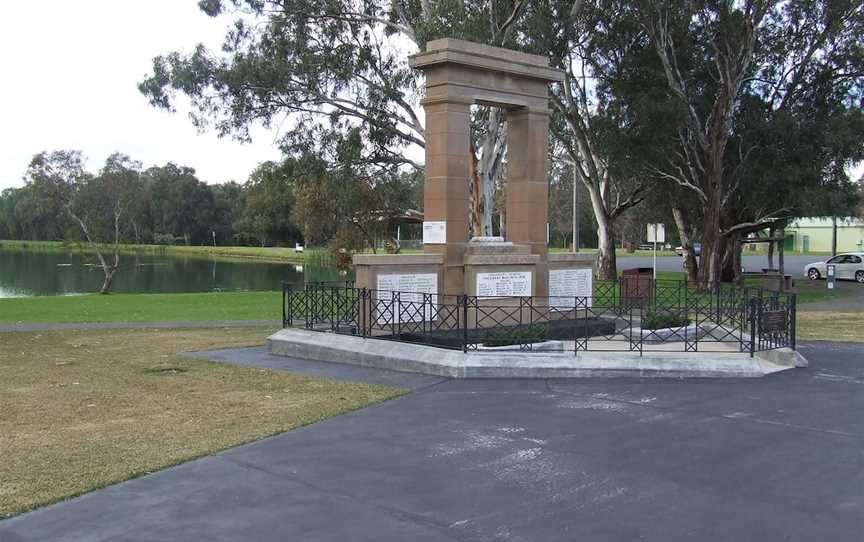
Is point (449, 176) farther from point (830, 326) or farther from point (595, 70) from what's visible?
point (595, 70)

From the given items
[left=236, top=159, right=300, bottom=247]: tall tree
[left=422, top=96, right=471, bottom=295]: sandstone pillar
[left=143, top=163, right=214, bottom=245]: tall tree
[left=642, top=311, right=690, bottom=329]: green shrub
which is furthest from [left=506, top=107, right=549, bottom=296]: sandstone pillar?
[left=143, top=163, right=214, bottom=245]: tall tree

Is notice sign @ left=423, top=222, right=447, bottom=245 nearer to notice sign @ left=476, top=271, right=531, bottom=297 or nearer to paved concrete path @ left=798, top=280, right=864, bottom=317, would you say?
notice sign @ left=476, top=271, right=531, bottom=297

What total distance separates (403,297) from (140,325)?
35.0ft

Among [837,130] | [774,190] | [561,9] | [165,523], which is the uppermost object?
[561,9]

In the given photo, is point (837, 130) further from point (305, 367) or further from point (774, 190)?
point (305, 367)

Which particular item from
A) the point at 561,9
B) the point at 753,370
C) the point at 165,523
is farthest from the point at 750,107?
the point at 165,523

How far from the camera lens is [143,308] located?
27828 millimetres

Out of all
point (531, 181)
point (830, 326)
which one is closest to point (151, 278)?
point (531, 181)

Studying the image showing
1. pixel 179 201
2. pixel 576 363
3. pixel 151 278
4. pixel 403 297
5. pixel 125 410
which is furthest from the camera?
pixel 179 201

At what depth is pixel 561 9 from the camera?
30609mm

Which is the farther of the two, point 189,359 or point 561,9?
point 561,9

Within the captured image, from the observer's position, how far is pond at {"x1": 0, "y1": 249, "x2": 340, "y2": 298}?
49.2 m

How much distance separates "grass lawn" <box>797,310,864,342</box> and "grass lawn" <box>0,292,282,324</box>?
48.1ft

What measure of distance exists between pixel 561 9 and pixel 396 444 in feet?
84.7
